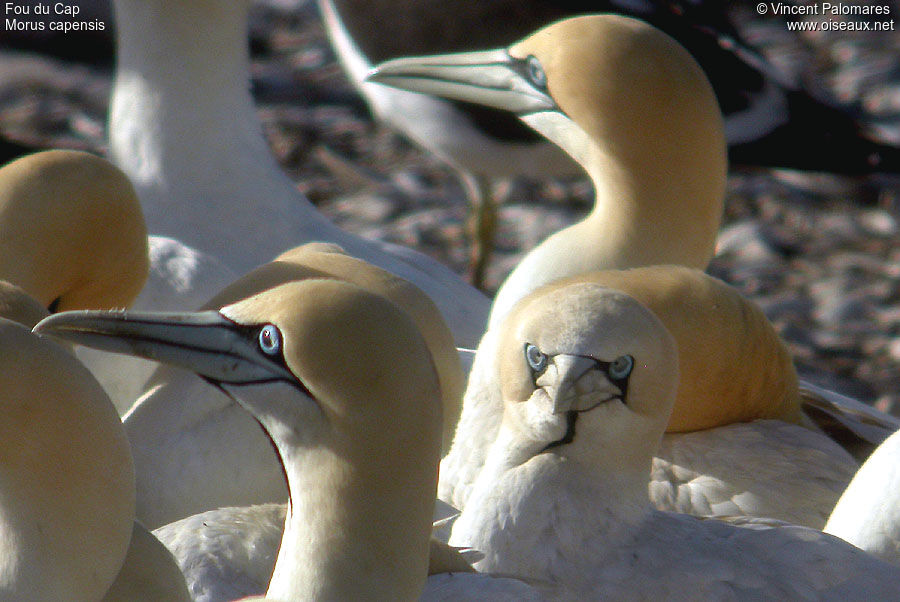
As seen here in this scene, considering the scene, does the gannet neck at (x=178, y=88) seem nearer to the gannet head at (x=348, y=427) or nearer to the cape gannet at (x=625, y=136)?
the cape gannet at (x=625, y=136)

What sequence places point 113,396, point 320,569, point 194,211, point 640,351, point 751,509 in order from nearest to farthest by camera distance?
point 320,569 → point 640,351 → point 751,509 → point 113,396 → point 194,211

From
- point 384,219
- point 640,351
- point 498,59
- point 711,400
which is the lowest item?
point 384,219

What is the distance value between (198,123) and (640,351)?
1.80 m

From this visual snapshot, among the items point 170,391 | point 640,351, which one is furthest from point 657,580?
point 170,391

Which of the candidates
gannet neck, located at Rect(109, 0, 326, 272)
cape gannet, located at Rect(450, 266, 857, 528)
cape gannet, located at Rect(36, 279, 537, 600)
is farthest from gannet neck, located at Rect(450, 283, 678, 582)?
gannet neck, located at Rect(109, 0, 326, 272)

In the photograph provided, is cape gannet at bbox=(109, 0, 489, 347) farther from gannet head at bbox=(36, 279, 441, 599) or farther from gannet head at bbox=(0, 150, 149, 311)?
gannet head at bbox=(36, 279, 441, 599)

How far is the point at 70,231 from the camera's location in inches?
95.3

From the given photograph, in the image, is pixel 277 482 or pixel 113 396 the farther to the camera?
pixel 113 396

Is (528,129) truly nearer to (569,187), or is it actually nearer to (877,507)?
(569,187)

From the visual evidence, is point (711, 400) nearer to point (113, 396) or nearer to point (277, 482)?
point (277, 482)

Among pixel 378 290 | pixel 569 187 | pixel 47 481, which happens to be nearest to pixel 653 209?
pixel 378 290

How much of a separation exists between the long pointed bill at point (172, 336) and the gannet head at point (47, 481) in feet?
0.44

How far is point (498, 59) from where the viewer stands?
304 centimetres

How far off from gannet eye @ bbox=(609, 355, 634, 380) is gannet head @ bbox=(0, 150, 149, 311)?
971mm
